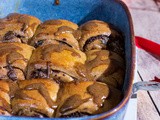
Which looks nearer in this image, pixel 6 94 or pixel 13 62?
pixel 6 94

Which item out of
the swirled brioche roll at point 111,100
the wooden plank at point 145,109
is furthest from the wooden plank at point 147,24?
the swirled brioche roll at point 111,100

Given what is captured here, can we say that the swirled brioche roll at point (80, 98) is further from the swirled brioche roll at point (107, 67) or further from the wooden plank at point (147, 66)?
the wooden plank at point (147, 66)

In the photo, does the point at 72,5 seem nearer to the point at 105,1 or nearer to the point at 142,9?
the point at 105,1

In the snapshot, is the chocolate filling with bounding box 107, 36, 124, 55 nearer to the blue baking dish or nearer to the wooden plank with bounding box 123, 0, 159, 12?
the blue baking dish

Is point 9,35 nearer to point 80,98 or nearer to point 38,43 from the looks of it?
point 38,43

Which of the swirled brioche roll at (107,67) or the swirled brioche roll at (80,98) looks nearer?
the swirled brioche roll at (80,98)

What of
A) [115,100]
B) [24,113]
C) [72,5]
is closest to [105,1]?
[72,5]

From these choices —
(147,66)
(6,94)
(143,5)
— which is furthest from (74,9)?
(143,5)
